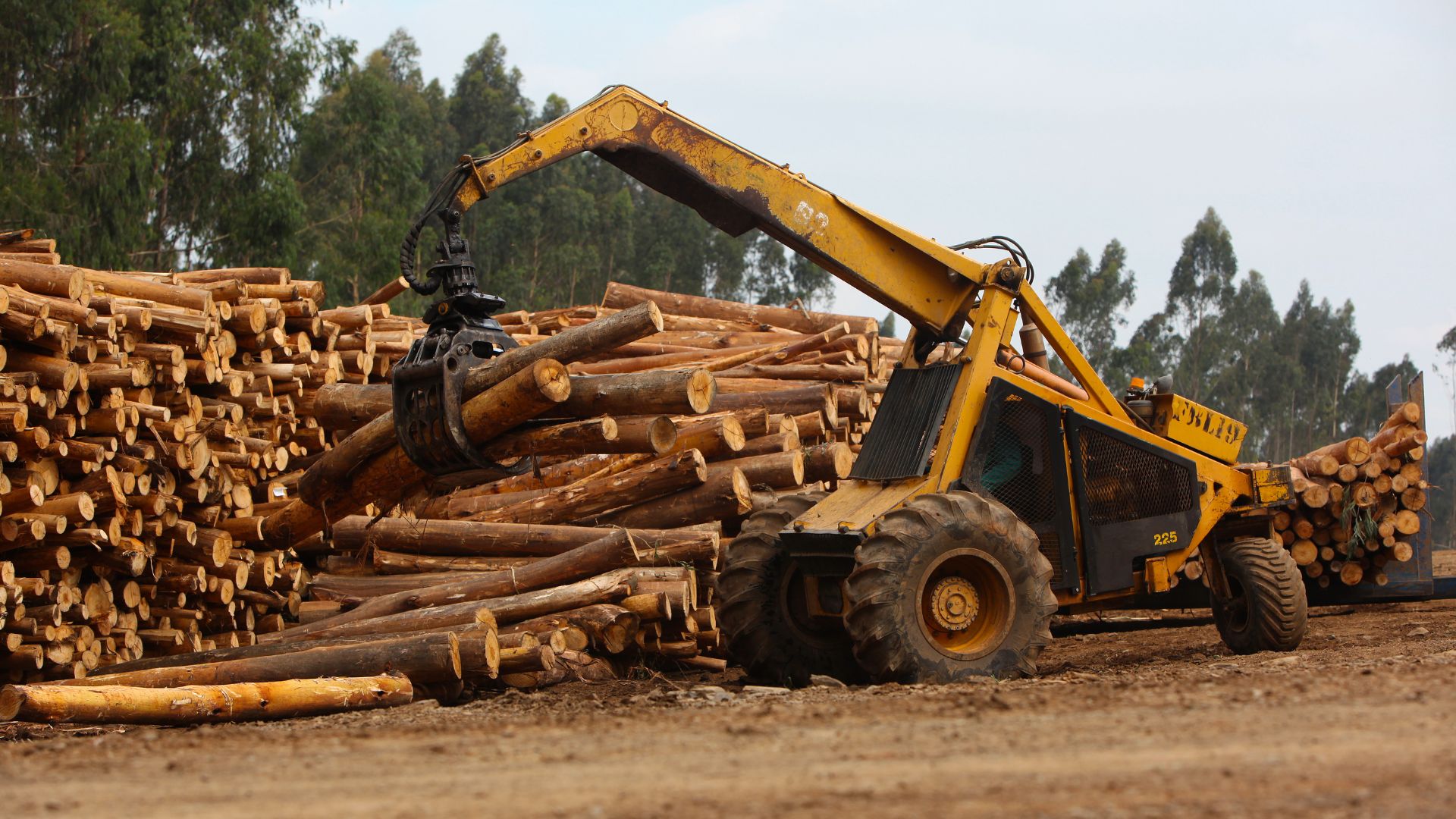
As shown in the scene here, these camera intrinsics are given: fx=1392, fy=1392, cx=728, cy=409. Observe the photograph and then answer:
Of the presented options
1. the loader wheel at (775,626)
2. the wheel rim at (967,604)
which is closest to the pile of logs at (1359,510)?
the wheel rim at (967,604)

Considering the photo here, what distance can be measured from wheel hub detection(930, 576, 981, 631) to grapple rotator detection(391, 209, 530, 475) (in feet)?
8.62

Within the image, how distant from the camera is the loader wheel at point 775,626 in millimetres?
8773

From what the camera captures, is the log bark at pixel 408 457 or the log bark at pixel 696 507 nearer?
the log bark at pixel 408 457

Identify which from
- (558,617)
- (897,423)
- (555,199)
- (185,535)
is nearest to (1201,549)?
(897,423)

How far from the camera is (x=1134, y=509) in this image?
9.20 m

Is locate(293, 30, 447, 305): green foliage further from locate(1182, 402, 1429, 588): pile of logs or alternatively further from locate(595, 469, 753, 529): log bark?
locate(1182, 402, 1429, 588): pile of logs

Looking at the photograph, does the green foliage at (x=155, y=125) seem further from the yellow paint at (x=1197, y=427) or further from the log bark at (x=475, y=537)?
the yellow paint at (x=1197, y=427)

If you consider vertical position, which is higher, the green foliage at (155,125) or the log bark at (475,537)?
the green foliage at (155,125)

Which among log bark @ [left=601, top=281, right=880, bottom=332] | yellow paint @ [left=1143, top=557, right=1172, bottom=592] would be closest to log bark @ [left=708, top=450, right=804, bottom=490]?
Answer: yellow paint @ [left=1143, top=557, right=1172, bottom=592]

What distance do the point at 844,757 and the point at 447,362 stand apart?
11.4 feet

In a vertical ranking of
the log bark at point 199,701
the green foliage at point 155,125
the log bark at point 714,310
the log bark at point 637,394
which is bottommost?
the log bark at point 199,701

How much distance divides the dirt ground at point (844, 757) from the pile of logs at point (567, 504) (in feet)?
5.21

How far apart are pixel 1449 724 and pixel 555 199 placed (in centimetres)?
4496

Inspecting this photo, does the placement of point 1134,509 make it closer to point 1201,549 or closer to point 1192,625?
point 1201,549
